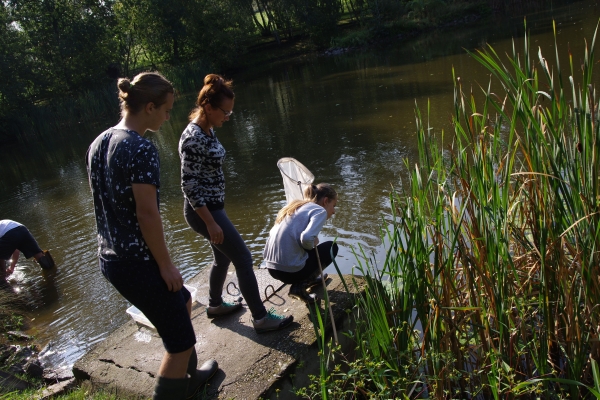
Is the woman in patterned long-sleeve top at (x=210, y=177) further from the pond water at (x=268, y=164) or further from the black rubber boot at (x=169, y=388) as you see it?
the pond water at (x=268, y=164)

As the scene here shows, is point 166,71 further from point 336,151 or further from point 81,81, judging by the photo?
point 336,151

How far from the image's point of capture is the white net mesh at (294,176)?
3783mm

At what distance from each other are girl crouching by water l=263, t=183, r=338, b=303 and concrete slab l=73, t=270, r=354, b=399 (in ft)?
0.71

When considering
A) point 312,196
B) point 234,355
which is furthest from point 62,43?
point 234,355

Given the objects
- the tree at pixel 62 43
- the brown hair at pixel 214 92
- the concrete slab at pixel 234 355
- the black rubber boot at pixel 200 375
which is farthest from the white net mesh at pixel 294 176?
the tree at pixel 62 43

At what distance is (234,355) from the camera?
3.07 metres

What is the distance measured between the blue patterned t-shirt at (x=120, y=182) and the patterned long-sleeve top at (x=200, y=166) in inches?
25.8

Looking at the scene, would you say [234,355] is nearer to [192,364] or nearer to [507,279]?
[192,364]

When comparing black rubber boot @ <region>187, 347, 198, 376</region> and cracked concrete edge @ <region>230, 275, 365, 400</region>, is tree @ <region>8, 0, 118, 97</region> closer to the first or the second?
cracked concrete edge @ <region>230, 275, 365, 400</region>

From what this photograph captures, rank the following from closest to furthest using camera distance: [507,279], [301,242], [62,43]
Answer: [507,279]
[301,242]
[62,43]

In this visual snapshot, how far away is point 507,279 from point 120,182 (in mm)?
1713

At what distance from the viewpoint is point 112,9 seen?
30438 mm

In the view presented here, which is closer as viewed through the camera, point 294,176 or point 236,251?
point 236,251

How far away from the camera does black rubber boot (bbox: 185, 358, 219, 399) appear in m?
2.75
